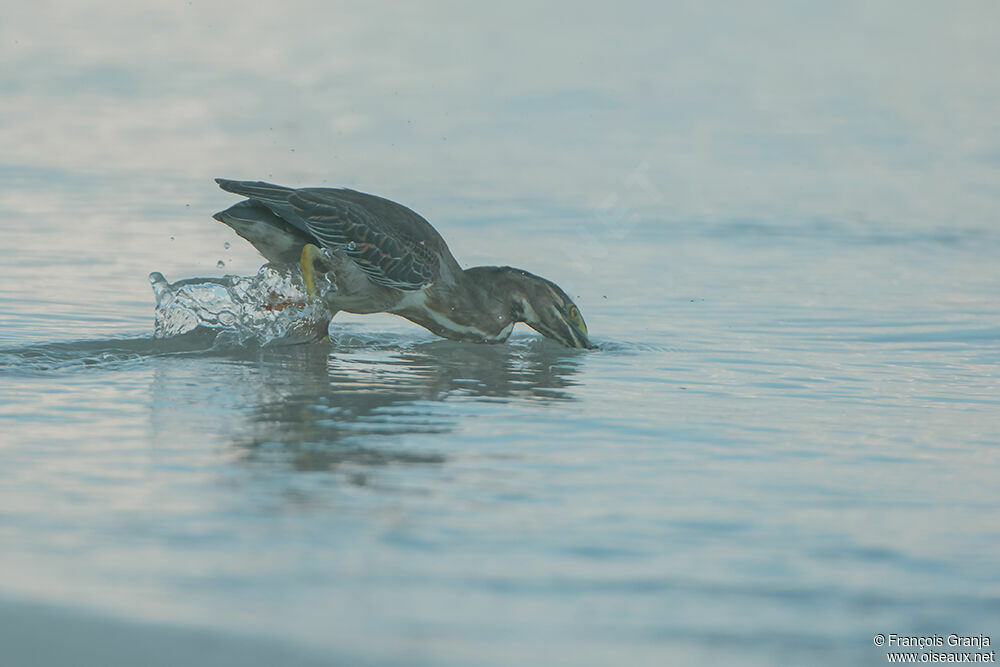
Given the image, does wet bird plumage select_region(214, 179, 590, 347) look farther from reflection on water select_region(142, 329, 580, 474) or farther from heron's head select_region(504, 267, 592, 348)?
reflection on water select_region(142, 329, 580, 474)

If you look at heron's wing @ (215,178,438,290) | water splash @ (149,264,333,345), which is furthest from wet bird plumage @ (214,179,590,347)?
water splash @ (149,264,333,345)

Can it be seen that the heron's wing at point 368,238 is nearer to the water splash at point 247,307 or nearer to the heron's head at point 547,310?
the water splash at point 247,307

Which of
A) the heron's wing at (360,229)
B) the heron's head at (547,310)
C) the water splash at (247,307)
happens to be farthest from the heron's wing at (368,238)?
the heron's head at (547,310)

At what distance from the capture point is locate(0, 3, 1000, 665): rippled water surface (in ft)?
12.8

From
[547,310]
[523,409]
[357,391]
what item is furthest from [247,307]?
[523,409]

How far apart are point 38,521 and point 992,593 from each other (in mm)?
2965

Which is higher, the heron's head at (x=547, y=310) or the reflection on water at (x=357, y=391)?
the heron's head at (x=547, y=310)

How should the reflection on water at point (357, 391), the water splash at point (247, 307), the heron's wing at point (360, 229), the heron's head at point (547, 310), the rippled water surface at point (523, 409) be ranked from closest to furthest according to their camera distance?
the rippled water surface at point (523, 409)
the reflection on water at point (357, 391)
the heron's wing at point (360, 229)
the water splash at point (247, 307)
the heron's head at point (547, 310)

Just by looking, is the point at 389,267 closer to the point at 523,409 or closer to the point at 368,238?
the point at 368,238

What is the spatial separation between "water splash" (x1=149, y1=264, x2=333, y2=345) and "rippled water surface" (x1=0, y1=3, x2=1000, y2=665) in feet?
0.57

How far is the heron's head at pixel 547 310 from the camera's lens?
883 centimetres

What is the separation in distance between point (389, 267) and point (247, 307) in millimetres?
900

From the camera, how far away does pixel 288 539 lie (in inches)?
174

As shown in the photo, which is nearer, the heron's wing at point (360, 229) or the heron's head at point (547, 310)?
the heron's wing at point (360, 229)
